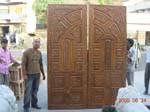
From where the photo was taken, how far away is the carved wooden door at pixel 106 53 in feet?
31.7

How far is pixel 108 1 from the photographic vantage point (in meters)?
Answer: 42.1

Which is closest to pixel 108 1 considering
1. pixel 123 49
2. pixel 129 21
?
pixel 129 21

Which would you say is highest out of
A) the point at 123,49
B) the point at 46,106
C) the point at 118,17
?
the point at 118,17

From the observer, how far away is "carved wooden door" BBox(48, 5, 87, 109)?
952 cm

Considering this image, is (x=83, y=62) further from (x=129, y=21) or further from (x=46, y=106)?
(x=129, y=21)

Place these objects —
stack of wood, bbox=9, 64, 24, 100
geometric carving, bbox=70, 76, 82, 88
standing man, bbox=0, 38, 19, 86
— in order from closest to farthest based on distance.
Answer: geometric carving, bbox=70, 76, 82, 88 → standing man, bbox=0, 38, 19, 86 → stack of wood, bbox=9, 64, 24, 100

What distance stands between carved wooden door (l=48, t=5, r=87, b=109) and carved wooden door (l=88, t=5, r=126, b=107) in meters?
0.20

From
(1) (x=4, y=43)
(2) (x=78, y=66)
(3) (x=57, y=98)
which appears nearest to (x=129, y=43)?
(2) (x=78, y=66)

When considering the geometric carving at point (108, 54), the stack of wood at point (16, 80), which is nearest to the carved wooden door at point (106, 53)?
the geometric carving at point (108, 54)

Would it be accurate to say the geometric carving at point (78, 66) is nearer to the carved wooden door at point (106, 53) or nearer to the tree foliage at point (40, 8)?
the carved wooden door at point (106, 53)

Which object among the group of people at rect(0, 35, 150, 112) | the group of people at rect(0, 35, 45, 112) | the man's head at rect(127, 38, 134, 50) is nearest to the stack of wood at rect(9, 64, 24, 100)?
the group of people at rect(0, 35, 150, 112)

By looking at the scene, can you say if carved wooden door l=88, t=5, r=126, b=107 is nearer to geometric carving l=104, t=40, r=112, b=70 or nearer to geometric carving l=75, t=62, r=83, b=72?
geometric carving l=104, t=40, r=112, b=70

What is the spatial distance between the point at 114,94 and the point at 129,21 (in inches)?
1156

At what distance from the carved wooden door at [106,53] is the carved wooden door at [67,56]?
0.20 meters
